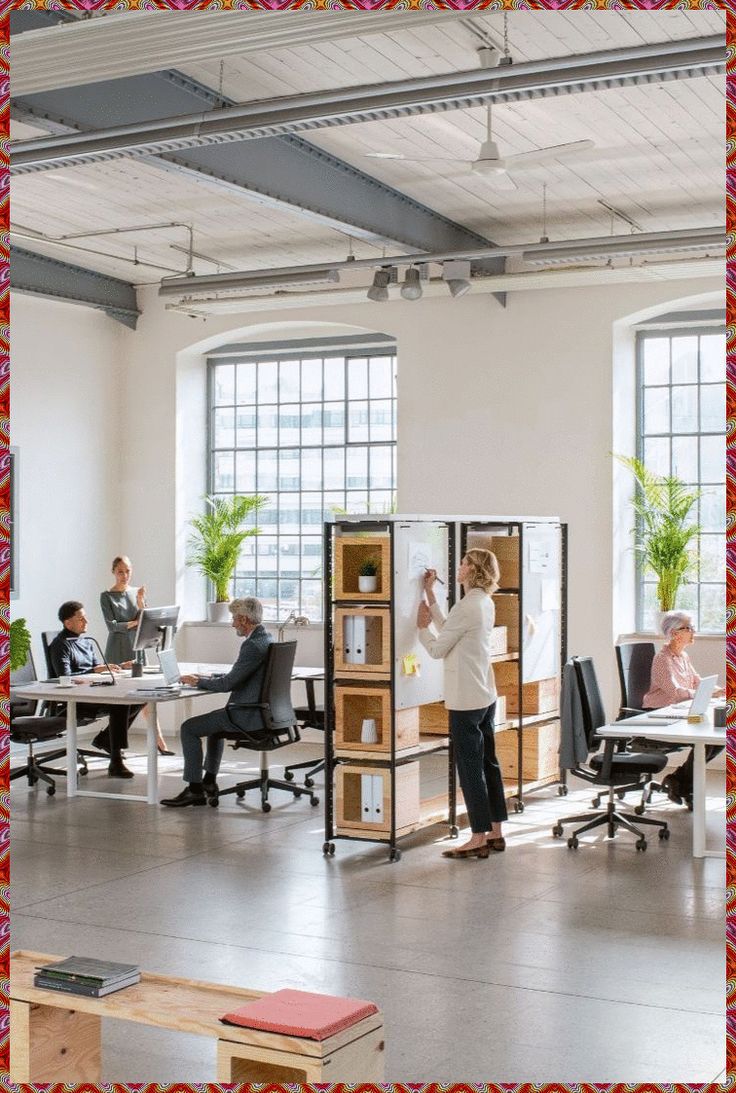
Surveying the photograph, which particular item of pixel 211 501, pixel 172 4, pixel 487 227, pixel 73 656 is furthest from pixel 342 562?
pixel 211 501

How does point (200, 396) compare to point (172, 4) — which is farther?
point (200, 396)

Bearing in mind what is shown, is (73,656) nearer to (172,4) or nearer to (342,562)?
(342,562)

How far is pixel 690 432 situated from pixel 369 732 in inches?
209

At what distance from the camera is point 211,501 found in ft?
45.1

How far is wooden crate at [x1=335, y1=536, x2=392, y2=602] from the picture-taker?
302 inches

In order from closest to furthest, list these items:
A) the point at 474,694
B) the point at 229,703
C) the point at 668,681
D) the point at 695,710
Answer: the point at 474,694, the point at 695,710, the point at 668,681, the point at 229,703

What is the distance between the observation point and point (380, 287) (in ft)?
34.7

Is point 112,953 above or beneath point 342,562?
beneath

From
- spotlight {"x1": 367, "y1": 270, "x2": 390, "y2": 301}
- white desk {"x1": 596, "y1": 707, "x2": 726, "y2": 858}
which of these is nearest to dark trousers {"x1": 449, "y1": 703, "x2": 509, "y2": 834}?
white desk {"x1": 596, "y1": 707, "x2": 726, "y2": 858}

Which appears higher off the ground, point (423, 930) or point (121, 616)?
point (121, 616)

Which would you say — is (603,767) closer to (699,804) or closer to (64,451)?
(699,804)

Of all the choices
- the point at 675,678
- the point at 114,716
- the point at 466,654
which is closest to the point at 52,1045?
the point at 466,654

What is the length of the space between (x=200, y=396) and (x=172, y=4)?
36.5ft

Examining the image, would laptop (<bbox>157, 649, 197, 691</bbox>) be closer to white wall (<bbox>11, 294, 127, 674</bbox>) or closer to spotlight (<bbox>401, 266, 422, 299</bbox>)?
white wall (<bbox>11, 294, 127, 674</bbox>)
